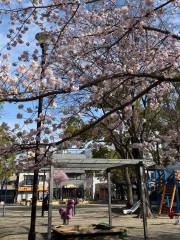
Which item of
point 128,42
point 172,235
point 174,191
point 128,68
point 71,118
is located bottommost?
point 172,235

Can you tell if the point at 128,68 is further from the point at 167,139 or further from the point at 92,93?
the point at 167,139

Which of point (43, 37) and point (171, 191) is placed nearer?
point (43, 37)

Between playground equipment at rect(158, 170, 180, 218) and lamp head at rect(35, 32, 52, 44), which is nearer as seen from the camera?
lamp head at rect(35, 32, 52, 44)

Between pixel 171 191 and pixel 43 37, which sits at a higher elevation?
pixel 43 37

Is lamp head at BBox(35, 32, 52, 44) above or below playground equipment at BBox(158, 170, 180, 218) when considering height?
above

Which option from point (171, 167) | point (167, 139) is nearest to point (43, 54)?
point (167, 139)

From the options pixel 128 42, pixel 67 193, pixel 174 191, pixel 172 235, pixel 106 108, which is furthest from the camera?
pixel 67 193

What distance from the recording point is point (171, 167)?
2208cm

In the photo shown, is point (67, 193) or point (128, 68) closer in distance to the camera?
point (128, 68)

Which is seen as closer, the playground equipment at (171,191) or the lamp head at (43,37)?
the lamp head at (43,37)

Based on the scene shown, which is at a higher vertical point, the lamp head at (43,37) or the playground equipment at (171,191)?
the lamp head at (43,37)

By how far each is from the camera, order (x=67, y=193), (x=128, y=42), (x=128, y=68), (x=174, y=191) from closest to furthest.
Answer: (x=128, y=68) < (x=128, y=42) < (x=174, y=191) < (x=67, y=193)

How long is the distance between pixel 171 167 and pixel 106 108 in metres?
10.7

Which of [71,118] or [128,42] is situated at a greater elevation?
[128,42]
